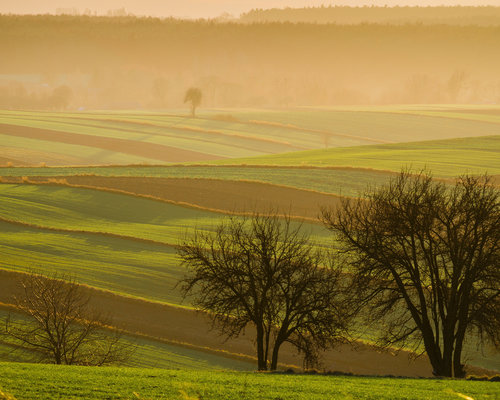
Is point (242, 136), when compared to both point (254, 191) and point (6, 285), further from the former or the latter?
point (6, 285)

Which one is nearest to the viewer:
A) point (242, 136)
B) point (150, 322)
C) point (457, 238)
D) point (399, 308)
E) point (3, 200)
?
point (457, 238)

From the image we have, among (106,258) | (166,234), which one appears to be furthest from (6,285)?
(166,234)

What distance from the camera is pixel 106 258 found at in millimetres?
50062

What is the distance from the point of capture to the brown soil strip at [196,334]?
3750 cm

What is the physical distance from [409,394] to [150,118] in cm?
13913

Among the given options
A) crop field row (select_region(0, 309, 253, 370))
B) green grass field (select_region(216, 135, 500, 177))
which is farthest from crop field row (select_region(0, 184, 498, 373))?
green grass field (select_region(216, 135, 500, 177))

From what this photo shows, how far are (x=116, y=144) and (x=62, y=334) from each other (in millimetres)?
93454

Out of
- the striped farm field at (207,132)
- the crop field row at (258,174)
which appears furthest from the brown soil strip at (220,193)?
→ the striped farm field at (207,132)

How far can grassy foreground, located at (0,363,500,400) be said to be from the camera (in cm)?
2259

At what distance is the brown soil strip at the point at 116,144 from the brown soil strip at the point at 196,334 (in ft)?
239

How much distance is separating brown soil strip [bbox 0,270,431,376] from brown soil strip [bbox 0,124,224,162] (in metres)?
72.9

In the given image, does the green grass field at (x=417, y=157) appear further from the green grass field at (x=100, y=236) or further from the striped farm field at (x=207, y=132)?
the green grass field at (x=100, y=236)

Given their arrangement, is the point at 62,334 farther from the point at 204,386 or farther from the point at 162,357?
the point at 204,386

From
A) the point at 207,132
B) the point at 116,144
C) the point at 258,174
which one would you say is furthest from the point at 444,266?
the point at 207,132
